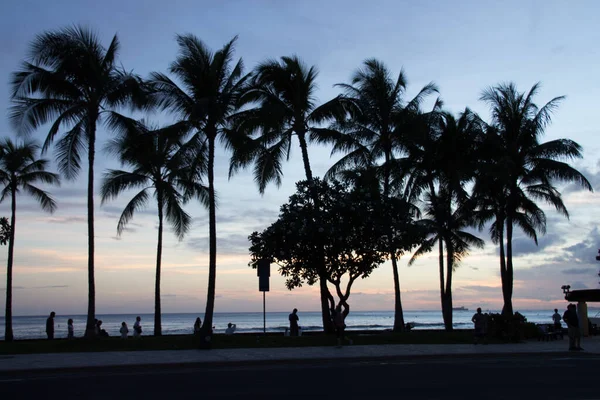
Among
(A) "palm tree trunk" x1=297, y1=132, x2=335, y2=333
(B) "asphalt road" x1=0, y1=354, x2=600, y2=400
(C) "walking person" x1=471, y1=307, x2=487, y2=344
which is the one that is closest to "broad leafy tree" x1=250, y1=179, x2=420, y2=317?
(A) "palm tree trunk" x1=297, y1=132, x2=335, y2=333

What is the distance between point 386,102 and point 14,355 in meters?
21.1

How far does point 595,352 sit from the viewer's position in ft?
71.4

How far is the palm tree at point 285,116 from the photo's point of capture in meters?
29.0

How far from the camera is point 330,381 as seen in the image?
13523 mm

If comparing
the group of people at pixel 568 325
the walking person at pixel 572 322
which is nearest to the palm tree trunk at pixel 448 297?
the group of people at pixel 568 325

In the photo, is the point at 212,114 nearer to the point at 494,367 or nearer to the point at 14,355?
the point at 14,355

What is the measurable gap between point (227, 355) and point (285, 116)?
13.5m

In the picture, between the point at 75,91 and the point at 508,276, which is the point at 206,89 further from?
the point at 508,276

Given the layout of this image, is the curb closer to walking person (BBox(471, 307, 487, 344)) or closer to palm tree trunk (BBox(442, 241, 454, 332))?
walking person (BBox(471, 307, 487, 344))

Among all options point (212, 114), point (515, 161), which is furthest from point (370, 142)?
point (212, 114)

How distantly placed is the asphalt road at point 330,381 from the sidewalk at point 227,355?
0.62 meters

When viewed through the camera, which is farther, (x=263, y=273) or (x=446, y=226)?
(x=446, y=226)

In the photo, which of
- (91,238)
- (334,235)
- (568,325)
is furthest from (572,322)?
(91,238)

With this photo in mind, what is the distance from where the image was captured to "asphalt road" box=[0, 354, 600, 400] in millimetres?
11508
